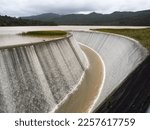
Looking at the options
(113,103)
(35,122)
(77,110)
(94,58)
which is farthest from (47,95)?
(94,58)

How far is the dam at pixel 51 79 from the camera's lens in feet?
55.7

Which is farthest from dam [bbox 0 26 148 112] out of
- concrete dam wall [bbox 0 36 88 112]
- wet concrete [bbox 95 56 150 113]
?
wet concrete [bbox 95 56 150 113]

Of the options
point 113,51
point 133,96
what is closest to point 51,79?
point 133,96

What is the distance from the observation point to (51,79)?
20.8 meters

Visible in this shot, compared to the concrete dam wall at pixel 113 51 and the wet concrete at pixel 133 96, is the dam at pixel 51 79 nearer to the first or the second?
the concrete dam wall at pixel 113 51

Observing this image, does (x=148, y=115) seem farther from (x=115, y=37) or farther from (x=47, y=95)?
(x=115, y=37)

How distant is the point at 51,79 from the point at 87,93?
349 centimetres

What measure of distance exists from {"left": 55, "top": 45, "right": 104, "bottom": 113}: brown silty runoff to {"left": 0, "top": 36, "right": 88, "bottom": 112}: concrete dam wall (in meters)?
0.48

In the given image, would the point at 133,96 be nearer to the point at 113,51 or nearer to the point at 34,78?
the point at 34,78

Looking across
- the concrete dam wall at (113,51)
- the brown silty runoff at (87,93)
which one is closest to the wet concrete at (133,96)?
the concrete dam wall at (113,51)

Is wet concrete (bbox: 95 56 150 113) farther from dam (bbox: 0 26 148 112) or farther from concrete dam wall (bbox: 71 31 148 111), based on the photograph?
concrete dam wall (bbox: 71 31 148 111)

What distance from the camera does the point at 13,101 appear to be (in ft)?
54.7

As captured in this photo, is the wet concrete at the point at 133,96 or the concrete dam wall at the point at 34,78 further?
the concrete dam wall at the point at 34,78

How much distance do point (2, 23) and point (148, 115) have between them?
7496 cm
